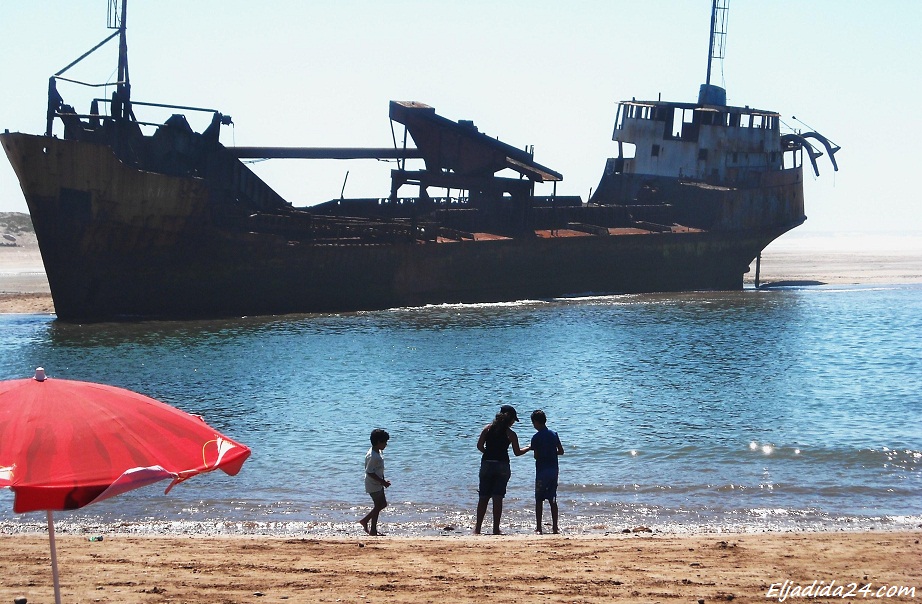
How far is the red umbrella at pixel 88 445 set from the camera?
5180 millimetres

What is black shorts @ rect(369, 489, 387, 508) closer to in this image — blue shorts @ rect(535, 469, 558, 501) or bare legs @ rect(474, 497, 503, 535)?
bare legs @ rect(474, 497, 503, 535)

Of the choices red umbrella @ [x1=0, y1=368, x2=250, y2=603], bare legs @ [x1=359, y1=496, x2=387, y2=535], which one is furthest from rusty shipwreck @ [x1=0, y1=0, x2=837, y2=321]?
red umbrella @ [x1=0, y1=368, x2=250, y2=603]

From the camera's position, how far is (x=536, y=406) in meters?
19.8

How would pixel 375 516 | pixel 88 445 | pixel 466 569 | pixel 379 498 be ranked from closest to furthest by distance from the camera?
pixel 88 445, pixel 466 569, pixel 379 498, pixel 375 516

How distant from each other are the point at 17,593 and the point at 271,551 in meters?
2.02

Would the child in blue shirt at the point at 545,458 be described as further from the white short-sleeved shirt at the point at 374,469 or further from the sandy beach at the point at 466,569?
the white short-sleeved shirt at the point at 374,469

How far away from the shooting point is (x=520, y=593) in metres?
7.32

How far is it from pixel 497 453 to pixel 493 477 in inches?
10.3

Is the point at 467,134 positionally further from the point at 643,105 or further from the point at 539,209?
the point at 643,105

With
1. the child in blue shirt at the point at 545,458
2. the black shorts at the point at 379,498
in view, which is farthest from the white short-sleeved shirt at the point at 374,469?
the child in blue shirt at the point at 545,458

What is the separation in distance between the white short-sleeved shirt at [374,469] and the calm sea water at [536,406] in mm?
897

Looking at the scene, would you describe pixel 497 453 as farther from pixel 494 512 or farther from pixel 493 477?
pixel 494 512

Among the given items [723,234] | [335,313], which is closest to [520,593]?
[335,313]

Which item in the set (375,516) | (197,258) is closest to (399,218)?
(197,258)
